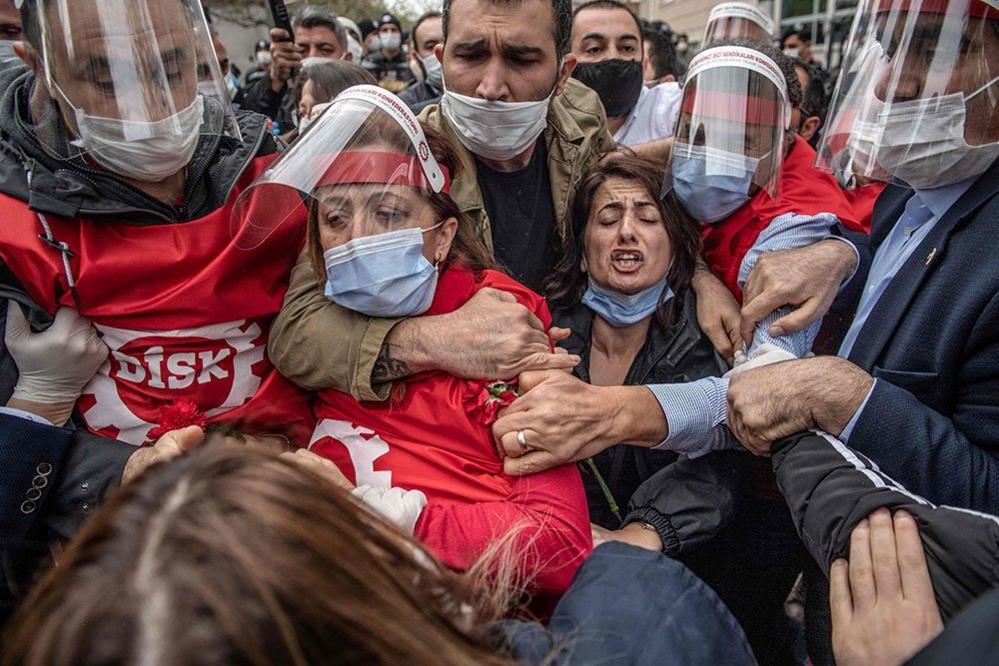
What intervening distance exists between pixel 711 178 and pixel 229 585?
2.19 meters

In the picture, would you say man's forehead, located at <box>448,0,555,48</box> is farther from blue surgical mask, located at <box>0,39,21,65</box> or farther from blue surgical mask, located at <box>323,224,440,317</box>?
blue surgical mask, located at <box>0,39,21,65</box>

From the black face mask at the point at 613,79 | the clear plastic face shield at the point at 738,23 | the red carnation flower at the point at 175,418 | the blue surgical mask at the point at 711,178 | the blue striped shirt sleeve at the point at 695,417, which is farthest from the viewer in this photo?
the clear plastic face shield at the point at 738,23

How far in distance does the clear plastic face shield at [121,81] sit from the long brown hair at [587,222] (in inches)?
53.2

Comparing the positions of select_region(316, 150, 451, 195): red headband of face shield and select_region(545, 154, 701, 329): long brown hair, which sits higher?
select_region(316, 150, 451, 195): red headband of face shield

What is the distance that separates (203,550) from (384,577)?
215 millimetres

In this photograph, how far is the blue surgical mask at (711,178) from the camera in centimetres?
238

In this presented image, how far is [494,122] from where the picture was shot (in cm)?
245

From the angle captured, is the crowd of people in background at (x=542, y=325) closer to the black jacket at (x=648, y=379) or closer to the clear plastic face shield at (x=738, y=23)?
the black jacket at (x=648, y=379)

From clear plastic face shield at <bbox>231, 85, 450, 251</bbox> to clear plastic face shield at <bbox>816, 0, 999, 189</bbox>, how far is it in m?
1.36

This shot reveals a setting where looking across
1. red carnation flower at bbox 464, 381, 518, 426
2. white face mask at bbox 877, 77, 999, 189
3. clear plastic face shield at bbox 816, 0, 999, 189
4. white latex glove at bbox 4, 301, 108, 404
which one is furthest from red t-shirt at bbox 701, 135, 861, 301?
white latex glove at bbox 4, 301, 108, 404

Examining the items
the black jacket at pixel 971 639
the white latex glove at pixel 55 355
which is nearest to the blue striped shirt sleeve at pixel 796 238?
the black jacket at pixel 971 639

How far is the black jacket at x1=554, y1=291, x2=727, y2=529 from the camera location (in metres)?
2.30

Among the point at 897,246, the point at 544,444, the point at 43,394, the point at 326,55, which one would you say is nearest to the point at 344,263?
the point at 544,444

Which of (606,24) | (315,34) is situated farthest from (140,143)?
(315,34)
